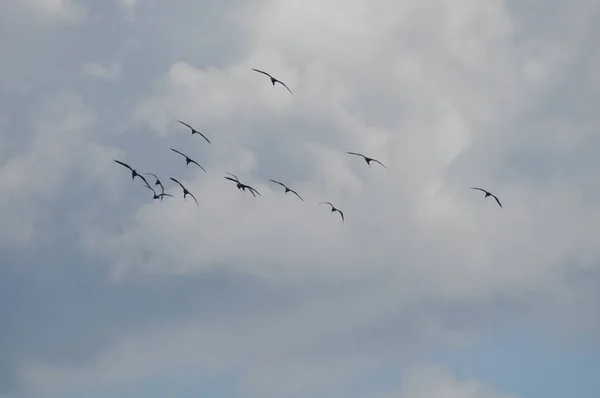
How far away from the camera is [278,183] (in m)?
163

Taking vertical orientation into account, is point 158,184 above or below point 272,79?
below

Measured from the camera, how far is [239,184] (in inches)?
6240

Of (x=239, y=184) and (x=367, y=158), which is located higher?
(x=367, y=158)

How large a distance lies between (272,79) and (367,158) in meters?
24.3

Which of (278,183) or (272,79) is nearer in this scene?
(272,79)

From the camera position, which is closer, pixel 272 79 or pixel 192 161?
pixel 272 79

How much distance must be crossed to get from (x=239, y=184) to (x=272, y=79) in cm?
2193

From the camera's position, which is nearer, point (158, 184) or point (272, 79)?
point (272, 79)

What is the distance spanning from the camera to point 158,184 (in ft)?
534

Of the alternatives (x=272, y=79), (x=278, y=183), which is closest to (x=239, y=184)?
(x=278, y=183)

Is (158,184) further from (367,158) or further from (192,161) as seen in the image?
(367,158)

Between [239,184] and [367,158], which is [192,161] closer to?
[239,184]

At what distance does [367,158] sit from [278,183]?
1859 cm

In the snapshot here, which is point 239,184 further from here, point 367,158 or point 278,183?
point 367,158
